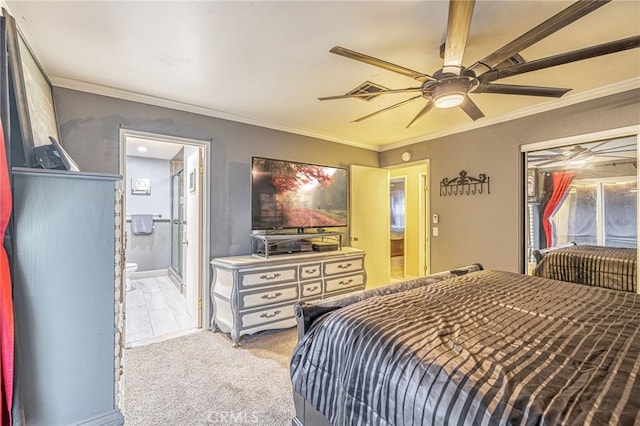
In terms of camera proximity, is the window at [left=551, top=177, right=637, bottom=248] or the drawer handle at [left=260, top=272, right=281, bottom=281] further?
the drawer handle at [left=260, top=272, right=281, bottom=281]

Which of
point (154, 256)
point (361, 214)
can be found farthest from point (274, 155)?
point (154, 256)

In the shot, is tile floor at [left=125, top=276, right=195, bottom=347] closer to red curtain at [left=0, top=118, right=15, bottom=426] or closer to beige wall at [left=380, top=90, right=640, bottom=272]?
red curtain at [left=0, top=118, right=15, bottom=426]

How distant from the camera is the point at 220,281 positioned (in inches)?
116

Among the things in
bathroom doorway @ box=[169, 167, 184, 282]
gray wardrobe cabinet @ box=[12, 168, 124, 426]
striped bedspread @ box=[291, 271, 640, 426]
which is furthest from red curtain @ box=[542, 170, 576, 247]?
bathroom doorway @ box=[169, 167, 184, 282]

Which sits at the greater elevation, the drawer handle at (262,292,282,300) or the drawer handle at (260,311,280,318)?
the drawer handle at (262,292,282,300)

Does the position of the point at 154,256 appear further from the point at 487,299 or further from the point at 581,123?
the point at 581,123

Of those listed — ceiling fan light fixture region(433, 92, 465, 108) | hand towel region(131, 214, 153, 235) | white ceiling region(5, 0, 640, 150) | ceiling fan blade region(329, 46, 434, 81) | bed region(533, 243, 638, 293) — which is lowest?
bed region(533, 243, 638, 293)

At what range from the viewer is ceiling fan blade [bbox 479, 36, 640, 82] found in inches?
51.2

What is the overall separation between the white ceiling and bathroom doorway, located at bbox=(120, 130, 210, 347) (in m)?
0.65

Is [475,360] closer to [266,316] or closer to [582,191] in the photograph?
[266,316]

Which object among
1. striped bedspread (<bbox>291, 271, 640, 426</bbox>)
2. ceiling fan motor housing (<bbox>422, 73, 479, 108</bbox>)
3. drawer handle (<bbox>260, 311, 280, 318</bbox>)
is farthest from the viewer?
drawer handle (<bbox>260, 311, 280, 318</bbox>)

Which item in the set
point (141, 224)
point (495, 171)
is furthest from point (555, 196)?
point (141, 224)

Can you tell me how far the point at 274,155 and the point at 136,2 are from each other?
214 centimetres

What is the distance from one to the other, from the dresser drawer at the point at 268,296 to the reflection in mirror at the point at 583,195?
2.65 metres
